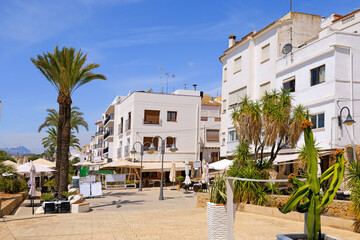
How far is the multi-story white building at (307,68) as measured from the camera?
789 inches

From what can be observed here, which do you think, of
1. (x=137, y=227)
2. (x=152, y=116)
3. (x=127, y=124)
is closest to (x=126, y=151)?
(x=127, y=124)

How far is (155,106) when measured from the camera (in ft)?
144

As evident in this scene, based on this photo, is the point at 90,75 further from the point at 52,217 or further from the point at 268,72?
the point at 268,72

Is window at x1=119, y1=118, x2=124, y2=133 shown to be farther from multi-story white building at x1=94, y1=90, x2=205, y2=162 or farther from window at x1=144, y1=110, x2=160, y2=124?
window at x1=144, y1=110, x2=160, y2=124

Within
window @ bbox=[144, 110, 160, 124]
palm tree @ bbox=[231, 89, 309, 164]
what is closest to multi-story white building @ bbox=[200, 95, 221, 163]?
window @ bbox=[144, 110, 160, 124]

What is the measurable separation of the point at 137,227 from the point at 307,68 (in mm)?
15231

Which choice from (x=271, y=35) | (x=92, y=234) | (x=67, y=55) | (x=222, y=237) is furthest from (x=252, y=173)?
(x=271, y=35)

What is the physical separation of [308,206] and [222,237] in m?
1.96

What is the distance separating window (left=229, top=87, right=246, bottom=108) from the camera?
29625mm

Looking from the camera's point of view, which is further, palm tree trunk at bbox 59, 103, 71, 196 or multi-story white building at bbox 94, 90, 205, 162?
multi-story white building at bbox 94, 90, 205, 162

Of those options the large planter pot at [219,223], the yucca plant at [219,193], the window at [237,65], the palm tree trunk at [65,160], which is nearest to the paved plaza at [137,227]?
the large planter pot at [219,223]

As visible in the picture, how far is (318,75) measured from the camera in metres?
21.4

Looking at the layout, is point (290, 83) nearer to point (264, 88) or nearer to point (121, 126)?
point (264, 88)

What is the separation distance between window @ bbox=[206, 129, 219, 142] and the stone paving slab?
108 feet
